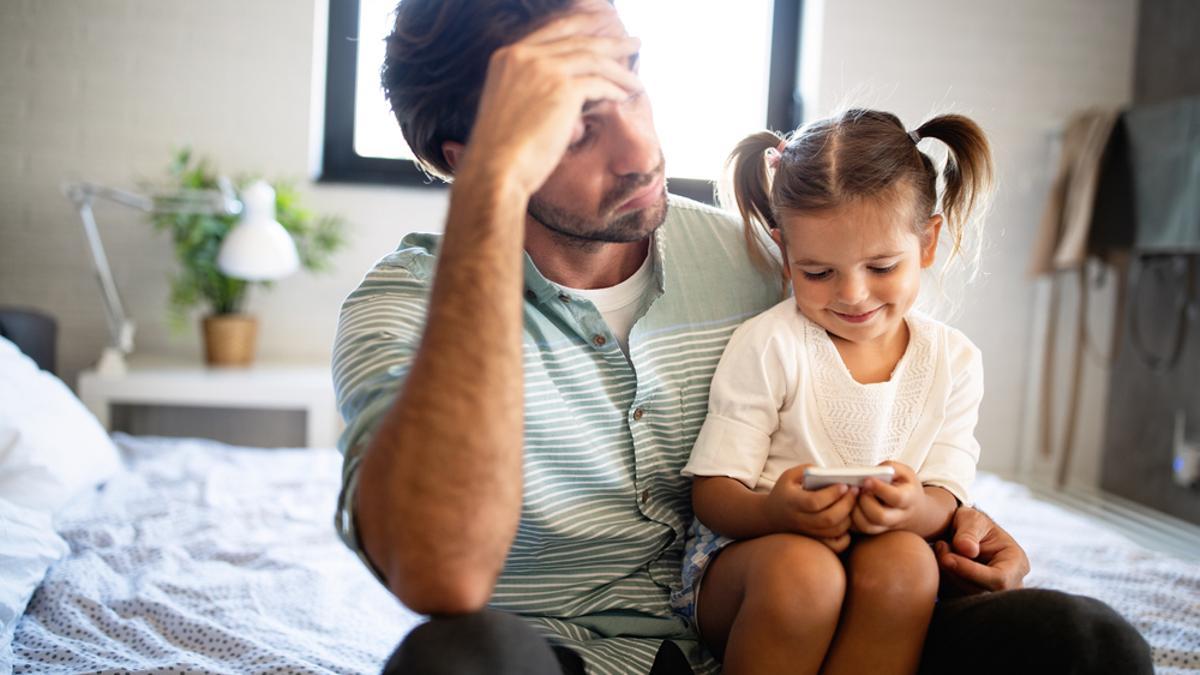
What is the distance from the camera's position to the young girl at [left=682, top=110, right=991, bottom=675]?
997 mm

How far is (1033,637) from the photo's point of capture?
91 cm

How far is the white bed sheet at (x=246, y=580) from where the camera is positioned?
1.28 metres

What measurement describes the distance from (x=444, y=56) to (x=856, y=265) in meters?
0.56

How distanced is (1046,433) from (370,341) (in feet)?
10.6

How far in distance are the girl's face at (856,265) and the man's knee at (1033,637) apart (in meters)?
0.36

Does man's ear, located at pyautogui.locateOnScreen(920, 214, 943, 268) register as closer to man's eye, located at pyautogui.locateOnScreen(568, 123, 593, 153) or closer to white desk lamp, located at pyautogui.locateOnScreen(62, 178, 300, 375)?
man's eye, located at pyautogui.locateOnScreen(568, 123, 593, 153)

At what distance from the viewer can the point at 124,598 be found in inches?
56.7

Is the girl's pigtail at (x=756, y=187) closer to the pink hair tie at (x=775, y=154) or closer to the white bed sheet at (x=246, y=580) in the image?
the pink hair tie at (x=775, y=154)

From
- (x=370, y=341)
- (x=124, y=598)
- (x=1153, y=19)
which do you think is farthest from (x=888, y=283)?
(x=1153, y=19)

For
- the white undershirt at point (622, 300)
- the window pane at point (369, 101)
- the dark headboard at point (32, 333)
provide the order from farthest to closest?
the window pane at point (369, 101) → the dark headboard at point (32, 333) → the white undershirt at point (622, 300)

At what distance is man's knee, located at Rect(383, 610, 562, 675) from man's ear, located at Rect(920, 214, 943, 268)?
0.76 metres

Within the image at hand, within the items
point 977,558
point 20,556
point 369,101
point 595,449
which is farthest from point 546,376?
point 369,101

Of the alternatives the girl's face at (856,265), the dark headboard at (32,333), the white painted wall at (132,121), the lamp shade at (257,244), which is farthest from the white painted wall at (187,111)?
the girl's face at (856,265)

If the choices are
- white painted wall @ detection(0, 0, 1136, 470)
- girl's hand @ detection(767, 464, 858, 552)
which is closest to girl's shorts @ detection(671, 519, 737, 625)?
girl's hand @ detection(767, 464, 858, 552)
